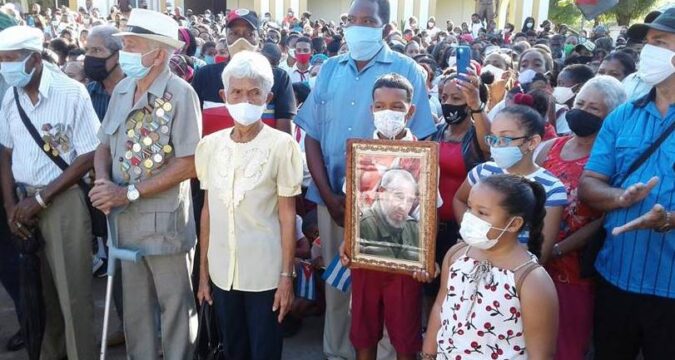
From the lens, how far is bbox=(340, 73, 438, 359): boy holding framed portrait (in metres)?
2.82

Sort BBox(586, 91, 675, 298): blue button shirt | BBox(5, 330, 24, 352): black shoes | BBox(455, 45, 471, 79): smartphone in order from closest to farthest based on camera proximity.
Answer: BBox(586, 91, 675, 298): blue button shirt → BBox(455, 45, 471, 79): smartphone → BBox(5, 330, 24, 352): black shoes

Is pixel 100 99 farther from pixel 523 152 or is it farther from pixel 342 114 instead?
pixel 523 152

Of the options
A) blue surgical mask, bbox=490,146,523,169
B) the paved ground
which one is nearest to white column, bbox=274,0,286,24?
the paved ground

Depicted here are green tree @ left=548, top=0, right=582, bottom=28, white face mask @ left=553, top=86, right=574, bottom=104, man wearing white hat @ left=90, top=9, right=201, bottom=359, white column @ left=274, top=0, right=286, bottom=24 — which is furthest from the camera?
green tree @ left=548, top=0, right=582, bottom=28

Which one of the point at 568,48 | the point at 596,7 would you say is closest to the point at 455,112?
the point at 596,7

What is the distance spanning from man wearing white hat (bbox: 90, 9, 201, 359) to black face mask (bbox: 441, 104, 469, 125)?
150 cm

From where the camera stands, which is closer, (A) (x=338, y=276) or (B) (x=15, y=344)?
(A) (x=338, y=276)

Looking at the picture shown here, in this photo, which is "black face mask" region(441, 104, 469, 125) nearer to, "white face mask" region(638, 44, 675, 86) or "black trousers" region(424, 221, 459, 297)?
"black trousers" region(424, 221, 459, 297)

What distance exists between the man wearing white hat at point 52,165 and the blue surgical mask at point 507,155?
2371 millimetres

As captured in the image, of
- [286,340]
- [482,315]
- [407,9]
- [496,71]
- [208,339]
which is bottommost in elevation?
[286,340]

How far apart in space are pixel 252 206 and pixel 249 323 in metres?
0.66

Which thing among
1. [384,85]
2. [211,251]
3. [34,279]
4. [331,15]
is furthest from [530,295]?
[331,15]

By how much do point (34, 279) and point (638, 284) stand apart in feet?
11.2

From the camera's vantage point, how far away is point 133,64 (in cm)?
327
